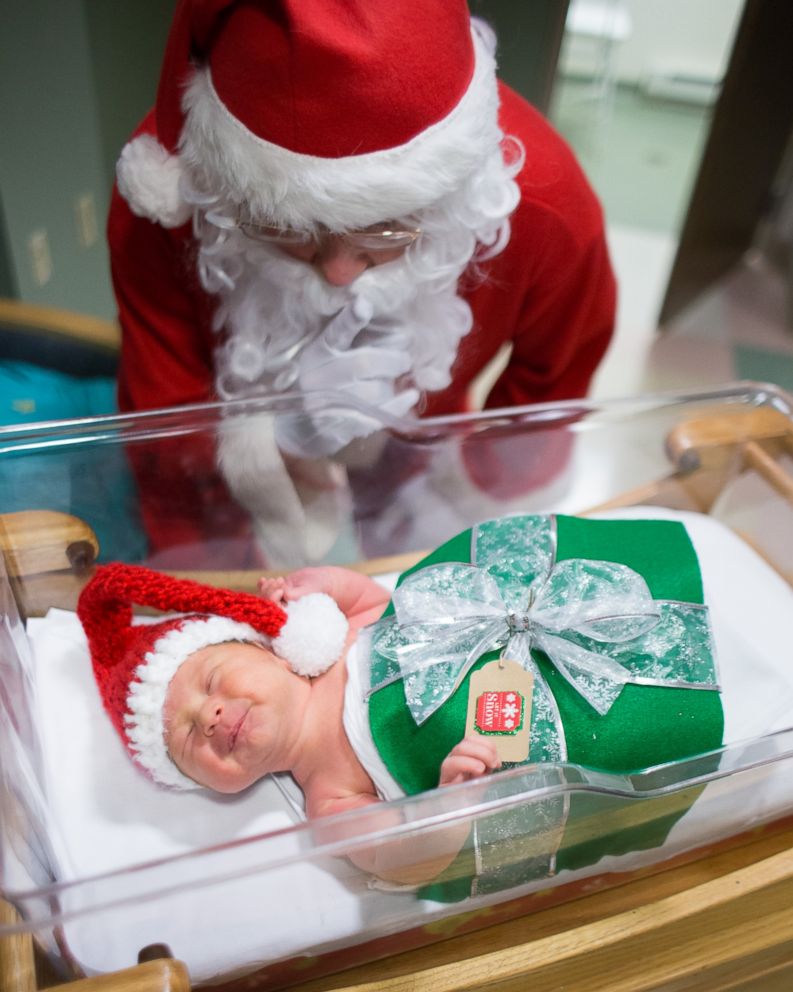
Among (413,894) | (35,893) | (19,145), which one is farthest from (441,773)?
(19,145)

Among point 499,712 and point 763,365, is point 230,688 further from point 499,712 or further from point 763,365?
point 763,365

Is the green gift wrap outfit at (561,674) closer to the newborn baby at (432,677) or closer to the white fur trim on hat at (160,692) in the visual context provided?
the newborn baby at (432,677)

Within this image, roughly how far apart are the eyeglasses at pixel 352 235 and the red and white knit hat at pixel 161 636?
384 mm

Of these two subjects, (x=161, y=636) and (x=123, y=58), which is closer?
(x=161, y=636)

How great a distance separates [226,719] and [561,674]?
0.33m

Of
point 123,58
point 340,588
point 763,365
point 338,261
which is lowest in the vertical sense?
point 763,365

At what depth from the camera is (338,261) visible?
978mm

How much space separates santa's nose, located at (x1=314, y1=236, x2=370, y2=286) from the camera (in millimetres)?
967

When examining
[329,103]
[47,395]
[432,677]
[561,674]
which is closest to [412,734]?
[432,677]

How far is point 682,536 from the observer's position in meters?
1.00

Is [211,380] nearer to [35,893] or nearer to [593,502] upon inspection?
[593,502]

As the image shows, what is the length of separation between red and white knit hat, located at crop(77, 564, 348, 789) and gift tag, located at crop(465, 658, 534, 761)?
0.56 feet

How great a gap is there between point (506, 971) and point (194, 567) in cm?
64

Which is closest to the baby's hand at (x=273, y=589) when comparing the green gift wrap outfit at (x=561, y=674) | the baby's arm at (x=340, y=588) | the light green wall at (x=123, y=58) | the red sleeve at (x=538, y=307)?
the baby's arm at (x=340, y=588)
